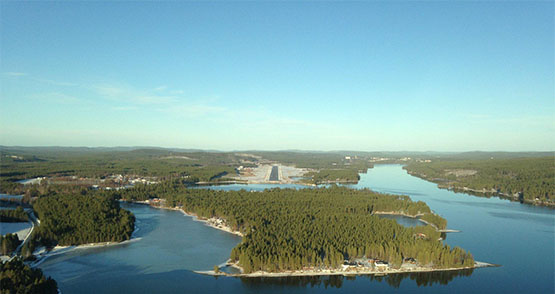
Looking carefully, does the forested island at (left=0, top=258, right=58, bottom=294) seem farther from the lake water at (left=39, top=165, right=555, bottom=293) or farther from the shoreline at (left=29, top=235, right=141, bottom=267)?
the shoreline at (left=29, top=235, right=141, bottom=267)

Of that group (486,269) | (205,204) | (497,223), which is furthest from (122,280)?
(497,223)

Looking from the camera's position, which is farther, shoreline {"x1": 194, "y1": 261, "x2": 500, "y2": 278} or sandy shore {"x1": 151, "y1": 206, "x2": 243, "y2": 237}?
sandy shore {"x1": 151, "y1": 206, "x2": 243, "y2": 237}

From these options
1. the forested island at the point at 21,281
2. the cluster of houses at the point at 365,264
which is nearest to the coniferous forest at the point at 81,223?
the forested island at the point at 21,281

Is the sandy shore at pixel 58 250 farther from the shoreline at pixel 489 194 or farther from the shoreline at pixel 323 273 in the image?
the shoreline at pixel 489 194

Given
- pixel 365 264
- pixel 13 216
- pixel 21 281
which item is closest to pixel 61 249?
pixel 21 281

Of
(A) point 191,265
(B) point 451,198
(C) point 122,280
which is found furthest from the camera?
(B) point 451,198

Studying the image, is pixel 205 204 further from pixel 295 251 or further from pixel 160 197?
pixel 295 251

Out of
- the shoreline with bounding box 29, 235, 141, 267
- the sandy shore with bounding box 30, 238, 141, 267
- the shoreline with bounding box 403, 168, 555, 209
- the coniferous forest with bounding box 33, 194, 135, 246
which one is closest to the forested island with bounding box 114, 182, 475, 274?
the coniferous forest with bounding box 33, 194, 135, 246
